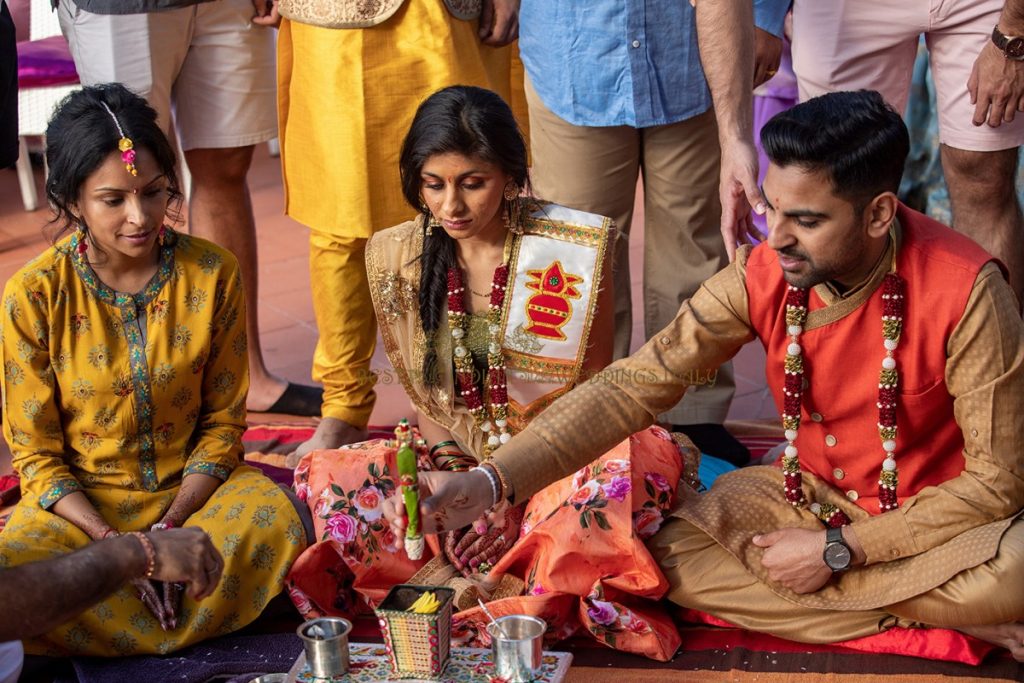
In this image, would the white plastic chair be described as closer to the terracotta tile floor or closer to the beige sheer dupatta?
the terracotta tile floor

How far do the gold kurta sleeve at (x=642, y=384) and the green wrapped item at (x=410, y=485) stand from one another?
0.40 m

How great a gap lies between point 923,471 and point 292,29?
227cm

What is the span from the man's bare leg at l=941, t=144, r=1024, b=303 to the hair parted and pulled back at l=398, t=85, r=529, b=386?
4.34 ft

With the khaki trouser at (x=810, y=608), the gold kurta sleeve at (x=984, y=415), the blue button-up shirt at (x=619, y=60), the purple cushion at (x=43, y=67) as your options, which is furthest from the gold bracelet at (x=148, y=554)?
the purple cushion at (x=43, y=67)

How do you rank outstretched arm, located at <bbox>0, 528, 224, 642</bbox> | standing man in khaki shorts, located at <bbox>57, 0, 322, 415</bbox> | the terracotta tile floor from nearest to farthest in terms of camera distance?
outstretched arm, located at <bbox>0, 528, 224, 642</bbox> → standing man in khaki shorts, located at <bbox>57, 0, 322, 415</bbox> → the terracotta tile floor

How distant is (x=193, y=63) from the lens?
14.0 feet

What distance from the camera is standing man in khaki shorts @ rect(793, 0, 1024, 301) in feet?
11.8

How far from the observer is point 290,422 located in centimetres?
445

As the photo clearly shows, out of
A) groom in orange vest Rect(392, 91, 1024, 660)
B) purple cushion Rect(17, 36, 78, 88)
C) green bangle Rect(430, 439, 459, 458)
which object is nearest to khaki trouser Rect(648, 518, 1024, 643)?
groom in orange vest Rect(392, 91, 1024, 660)

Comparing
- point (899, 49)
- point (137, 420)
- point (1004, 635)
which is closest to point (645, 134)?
point (899, 49)

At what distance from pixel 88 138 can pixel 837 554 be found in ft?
6.58

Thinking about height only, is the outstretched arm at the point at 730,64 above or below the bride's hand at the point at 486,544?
above

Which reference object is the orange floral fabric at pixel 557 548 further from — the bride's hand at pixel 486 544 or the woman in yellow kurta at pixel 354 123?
the woman in yellow kurta at pixel 354 123

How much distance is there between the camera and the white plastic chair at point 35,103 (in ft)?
21.3
